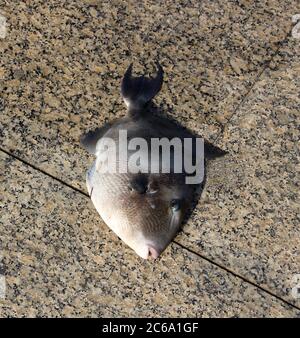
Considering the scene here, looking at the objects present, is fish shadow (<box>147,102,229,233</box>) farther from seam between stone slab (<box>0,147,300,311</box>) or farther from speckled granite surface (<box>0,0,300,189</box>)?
seam between stone slab (<box>0,147,300,311</box>)

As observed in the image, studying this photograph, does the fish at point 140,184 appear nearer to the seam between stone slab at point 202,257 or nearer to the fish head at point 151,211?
the fish head at point 151,211

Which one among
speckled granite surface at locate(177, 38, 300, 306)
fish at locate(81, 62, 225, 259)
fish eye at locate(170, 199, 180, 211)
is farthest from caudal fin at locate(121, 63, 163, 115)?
fish eye at locate(170, 199, 180, 211)

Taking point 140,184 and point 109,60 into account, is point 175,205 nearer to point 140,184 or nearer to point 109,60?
point 140,184

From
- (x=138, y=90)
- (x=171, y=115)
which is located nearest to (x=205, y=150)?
(x=171, y=115)

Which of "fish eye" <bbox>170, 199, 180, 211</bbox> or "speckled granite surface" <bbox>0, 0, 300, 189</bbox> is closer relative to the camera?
"fish eye" <bbox>170, 199, 180, 211</bbox>

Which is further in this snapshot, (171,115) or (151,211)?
(171,115)
